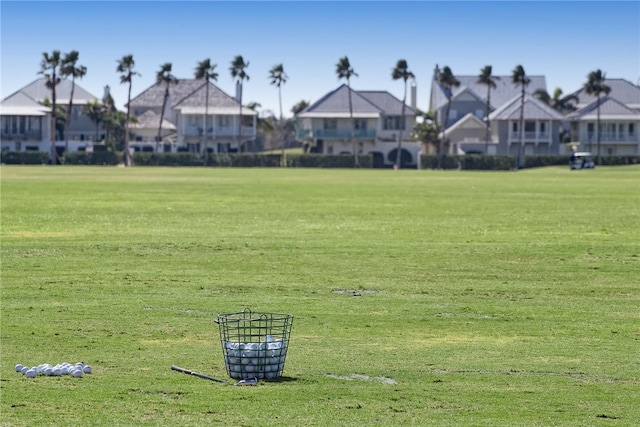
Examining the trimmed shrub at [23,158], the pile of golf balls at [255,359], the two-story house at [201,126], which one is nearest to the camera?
the pile of golf balls at [255,359]

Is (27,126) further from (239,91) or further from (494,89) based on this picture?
(494,89)

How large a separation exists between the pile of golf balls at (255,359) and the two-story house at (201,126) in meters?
147

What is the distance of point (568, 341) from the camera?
1686cm

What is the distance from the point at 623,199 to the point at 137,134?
123372mm

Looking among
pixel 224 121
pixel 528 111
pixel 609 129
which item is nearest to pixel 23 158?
pixel 224 121

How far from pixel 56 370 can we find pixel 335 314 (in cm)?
630

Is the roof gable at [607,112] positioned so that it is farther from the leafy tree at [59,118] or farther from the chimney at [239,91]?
the leafy tree at [59,118]

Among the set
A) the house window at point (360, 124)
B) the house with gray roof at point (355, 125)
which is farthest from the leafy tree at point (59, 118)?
the house window at point (360, 124)

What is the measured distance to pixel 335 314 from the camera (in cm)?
1934

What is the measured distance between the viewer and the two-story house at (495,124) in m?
155

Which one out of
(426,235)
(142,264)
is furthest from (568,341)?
(426,235)

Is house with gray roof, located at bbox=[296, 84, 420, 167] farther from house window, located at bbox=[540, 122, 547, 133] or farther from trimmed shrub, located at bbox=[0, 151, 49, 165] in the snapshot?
trimmed shrub, located at bbox=[0, 151, 49, 165]

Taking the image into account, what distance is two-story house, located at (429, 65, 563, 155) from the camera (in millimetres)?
154875

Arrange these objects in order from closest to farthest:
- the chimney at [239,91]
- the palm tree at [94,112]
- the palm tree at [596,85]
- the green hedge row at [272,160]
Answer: the green hedge row at [272,160] → the palm tree at [596,85] → the palm tree at [94,112] → the chimney at [239,91]
